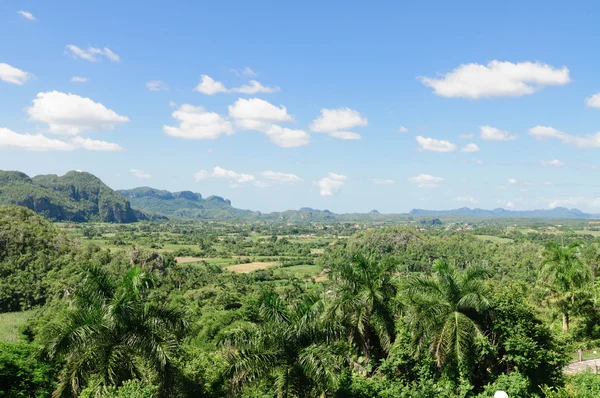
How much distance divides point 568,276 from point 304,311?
1941 centimetres

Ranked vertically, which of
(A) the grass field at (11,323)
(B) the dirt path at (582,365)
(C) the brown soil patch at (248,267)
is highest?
(B) the dirt path at (582,365)

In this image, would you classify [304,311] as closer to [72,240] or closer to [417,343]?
[417,343]

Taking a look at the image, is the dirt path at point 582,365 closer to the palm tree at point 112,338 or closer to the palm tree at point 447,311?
the palm tree at point 447,311

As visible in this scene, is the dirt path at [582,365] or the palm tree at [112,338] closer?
the palm tree at [112,338]

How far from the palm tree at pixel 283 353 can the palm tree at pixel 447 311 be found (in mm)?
3015

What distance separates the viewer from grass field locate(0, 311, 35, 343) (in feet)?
129

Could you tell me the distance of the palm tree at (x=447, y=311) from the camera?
39.7 feet

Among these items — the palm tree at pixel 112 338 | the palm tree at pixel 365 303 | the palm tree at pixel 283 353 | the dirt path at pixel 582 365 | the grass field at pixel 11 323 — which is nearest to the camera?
the palm tree at pixel 112 338

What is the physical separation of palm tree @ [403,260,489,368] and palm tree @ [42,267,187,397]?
7.48 metres

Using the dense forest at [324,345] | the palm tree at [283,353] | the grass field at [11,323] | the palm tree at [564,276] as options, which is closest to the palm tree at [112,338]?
the dense forest at [324,345]

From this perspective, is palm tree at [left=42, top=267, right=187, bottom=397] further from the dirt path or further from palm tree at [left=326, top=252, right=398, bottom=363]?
the dirt path

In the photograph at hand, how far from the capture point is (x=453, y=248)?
111 m

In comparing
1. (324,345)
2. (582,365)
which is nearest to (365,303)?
(324,345)

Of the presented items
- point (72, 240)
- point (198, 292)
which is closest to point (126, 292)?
point (198, 292)
